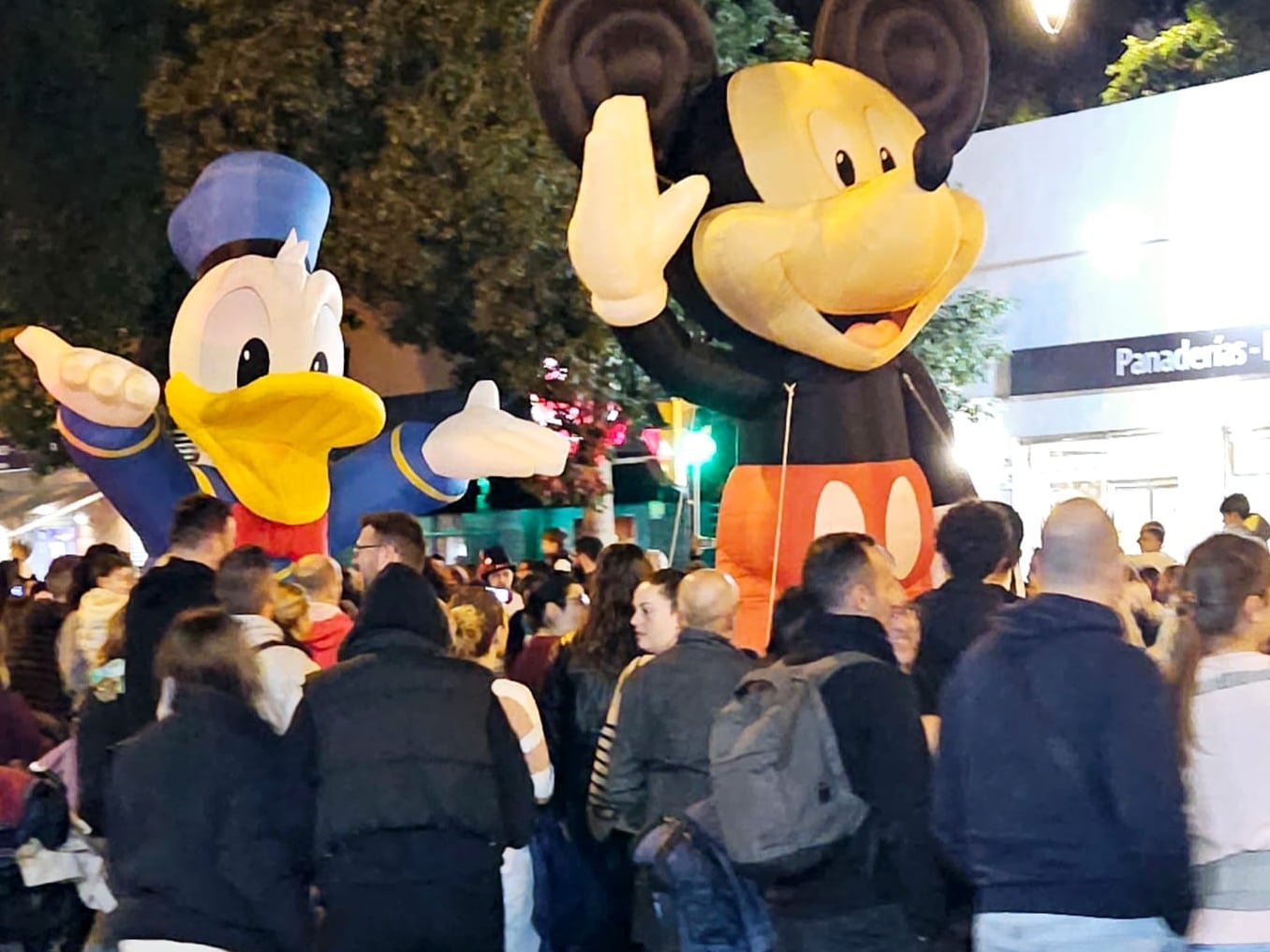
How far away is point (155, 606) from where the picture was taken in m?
6.01

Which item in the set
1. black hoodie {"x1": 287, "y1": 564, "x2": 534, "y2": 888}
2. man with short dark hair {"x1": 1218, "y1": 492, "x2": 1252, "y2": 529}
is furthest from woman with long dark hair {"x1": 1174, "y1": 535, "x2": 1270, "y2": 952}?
man with short dark hair {"x1": 1218, "y1": 492, "x2": 1252, "y2": 529}

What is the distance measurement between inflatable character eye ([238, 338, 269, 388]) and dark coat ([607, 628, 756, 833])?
15.4 feet

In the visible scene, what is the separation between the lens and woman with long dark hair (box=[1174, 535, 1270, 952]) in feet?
12.2

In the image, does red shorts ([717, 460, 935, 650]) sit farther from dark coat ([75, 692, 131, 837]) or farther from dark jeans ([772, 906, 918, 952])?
dark jeans ([772, 906, 918, 952])

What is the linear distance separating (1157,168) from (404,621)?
12253 mm

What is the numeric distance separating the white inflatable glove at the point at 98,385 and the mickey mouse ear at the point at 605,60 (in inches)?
115

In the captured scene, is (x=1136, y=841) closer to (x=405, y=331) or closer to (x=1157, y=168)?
(x=405, y=331)

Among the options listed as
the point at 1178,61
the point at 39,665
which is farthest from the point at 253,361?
the point at 1178,61

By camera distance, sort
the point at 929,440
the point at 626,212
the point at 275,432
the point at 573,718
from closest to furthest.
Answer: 1. the point at 573,718
2. the point at 626,212
3. the point at 929,440
4. the point at 275,432

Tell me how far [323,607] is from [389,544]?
1.12 meters

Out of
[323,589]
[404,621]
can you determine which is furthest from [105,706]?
[404,621]

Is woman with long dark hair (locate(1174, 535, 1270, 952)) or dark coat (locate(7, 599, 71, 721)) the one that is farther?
dark coat (locate(7, 599, 71, 721))

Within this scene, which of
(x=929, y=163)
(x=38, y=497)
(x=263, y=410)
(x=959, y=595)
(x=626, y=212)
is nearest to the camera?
(x=959, y=595)

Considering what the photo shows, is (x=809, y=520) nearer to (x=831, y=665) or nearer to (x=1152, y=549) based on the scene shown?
(x=831, y=665)
